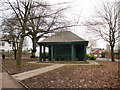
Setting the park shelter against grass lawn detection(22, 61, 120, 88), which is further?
the park shelter

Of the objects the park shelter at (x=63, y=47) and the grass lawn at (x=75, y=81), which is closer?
the grass lawn at (x=75, y=81)

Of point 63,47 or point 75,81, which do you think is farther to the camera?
point 63,47

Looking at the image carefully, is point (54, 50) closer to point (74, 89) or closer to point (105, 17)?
point (105, 17)

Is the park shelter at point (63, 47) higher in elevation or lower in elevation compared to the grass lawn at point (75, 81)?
higher

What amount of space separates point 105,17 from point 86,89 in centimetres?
2411

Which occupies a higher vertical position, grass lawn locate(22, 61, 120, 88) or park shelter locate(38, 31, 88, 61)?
park shelter locate(38, 31, 88, 61)

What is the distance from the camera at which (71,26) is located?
1050 centimetres

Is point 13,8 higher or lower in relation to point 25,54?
higher

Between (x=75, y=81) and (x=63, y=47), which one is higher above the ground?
(x=63, y=47)

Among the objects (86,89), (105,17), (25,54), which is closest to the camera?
(86,89)

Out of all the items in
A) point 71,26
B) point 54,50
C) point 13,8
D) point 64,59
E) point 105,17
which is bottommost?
point 64,59

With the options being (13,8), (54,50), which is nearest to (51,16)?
(13,8)

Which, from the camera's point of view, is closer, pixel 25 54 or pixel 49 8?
pixel 49 8

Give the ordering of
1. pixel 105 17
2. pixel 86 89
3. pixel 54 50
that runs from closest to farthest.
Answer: pixel 86 89 → pixel 54 50 → pixel 105 17
